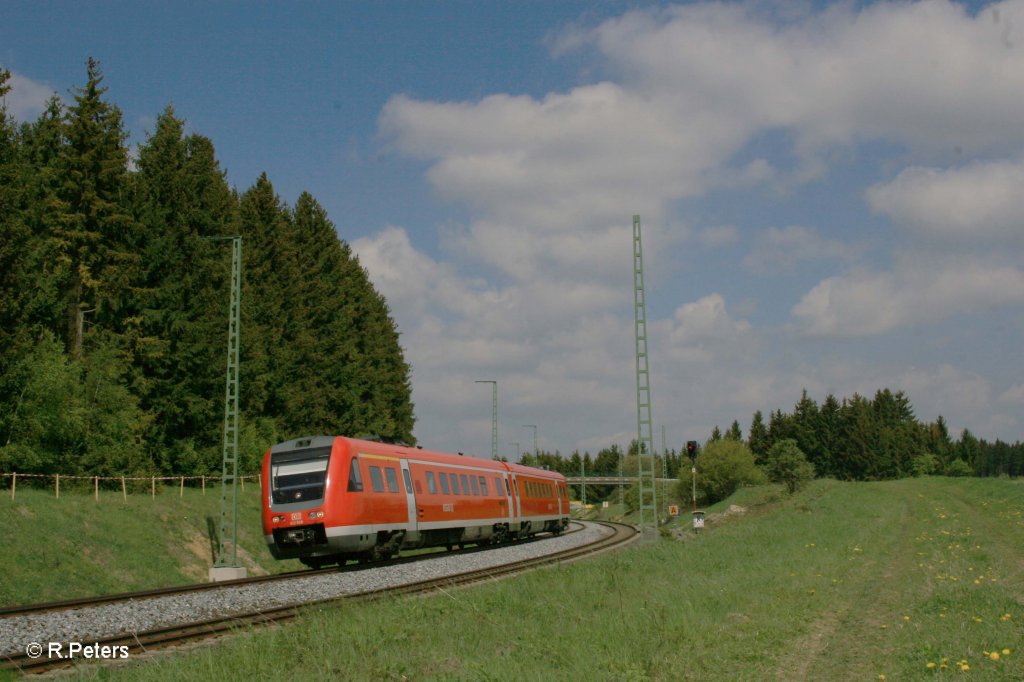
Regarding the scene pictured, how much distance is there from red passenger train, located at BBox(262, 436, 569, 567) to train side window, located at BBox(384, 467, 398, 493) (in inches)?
1.1

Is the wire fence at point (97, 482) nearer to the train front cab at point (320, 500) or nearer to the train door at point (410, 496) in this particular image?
the train front cab at point (320, 500)

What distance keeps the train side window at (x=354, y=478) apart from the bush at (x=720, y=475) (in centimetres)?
8366

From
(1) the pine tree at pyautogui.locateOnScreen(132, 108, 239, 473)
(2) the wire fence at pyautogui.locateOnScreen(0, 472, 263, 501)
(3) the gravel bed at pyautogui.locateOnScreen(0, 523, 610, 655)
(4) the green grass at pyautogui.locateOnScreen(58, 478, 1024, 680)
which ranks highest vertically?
(1) the pine tree at pyautogui.locateOnScreen(132, 108, 239, 473)

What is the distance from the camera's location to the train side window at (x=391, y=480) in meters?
25.4

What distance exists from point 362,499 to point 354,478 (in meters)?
0.62

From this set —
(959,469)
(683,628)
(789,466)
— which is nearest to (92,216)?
(683,628)

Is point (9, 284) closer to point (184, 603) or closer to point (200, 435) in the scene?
point (200, 435)

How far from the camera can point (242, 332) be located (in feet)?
147

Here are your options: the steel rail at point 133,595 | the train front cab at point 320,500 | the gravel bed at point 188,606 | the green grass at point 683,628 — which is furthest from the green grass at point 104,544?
the green grass at point 683,628

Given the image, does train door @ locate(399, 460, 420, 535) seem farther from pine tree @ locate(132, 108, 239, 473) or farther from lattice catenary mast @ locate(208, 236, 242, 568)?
pine tree @ locate(132, 108, 239, 473)

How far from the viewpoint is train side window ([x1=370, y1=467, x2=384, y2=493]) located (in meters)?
24.3

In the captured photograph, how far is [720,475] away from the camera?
104688 mm

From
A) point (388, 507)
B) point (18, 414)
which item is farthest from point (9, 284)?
point (388, 507)

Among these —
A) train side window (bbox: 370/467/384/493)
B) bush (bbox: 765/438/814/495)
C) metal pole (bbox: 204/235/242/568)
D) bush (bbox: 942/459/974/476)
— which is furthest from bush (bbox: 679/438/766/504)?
train side window (bbox: 370/467/384/493)
